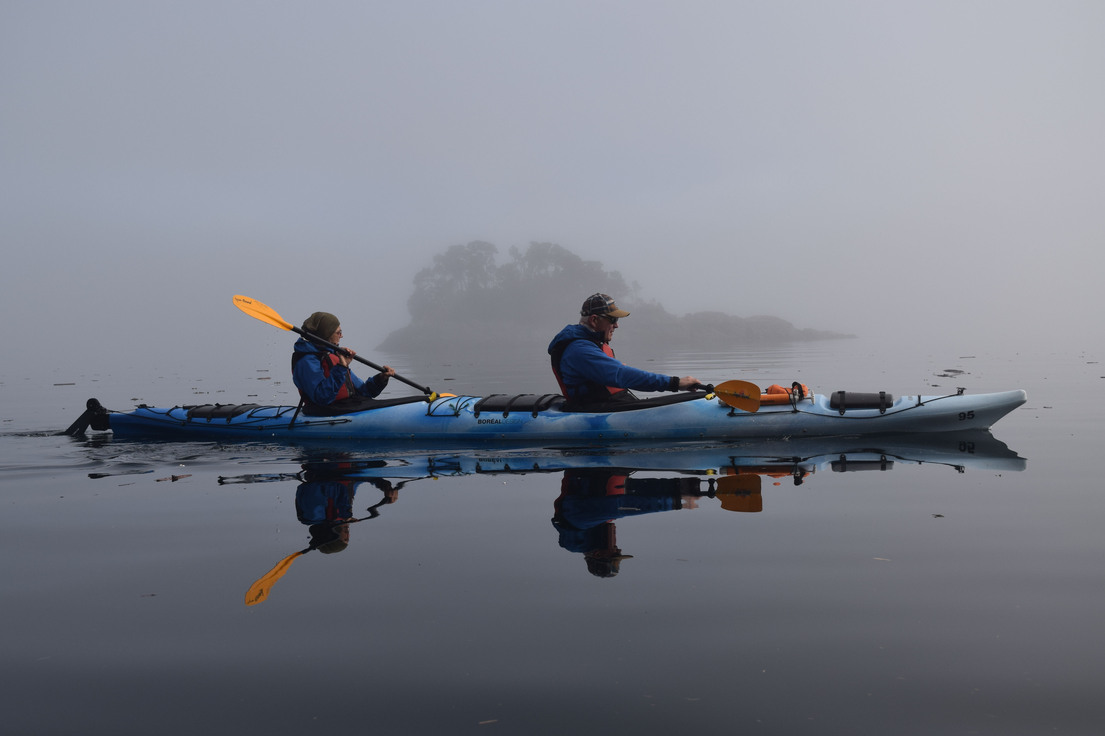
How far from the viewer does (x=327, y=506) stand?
5.61 m

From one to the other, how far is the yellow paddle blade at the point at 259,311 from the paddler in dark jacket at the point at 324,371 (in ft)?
3.80

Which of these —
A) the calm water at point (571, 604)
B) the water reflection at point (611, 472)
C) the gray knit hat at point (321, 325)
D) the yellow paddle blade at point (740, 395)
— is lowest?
the calm water at point (571, 604)

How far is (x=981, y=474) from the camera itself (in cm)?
630

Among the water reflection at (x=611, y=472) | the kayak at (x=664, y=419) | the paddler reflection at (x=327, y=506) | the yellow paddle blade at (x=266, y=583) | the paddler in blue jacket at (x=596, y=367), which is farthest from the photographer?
the kayak at (x=664, y=419)

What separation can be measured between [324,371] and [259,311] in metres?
1.80

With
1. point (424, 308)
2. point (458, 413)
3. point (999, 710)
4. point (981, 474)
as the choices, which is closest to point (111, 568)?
point (999, 710)

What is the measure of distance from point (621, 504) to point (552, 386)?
12.7m

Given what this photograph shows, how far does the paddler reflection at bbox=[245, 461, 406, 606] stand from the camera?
158 inches

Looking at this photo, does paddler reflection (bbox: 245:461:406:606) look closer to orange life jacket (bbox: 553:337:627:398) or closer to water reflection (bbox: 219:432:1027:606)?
water reflection (bbox: 219:432:1027:606)

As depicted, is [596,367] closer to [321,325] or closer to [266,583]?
[321,325]

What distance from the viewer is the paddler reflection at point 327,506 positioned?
4.02m

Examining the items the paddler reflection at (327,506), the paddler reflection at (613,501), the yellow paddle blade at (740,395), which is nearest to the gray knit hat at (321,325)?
the paddler reflection at (327,506)

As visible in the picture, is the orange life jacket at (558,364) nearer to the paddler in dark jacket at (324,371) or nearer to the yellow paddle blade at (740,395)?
the yellow paddle blade at (740,395)

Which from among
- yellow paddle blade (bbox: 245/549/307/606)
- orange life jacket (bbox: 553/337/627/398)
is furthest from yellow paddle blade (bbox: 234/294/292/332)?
yellow paddle blade (bbox: 245/549/307/606)
